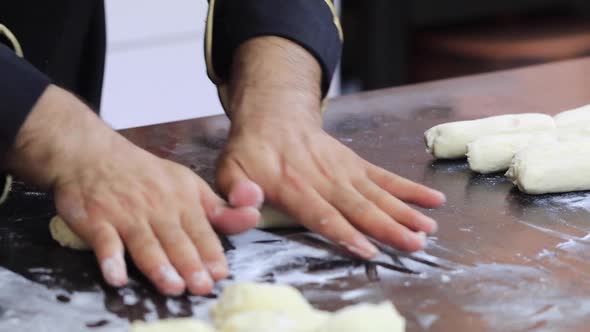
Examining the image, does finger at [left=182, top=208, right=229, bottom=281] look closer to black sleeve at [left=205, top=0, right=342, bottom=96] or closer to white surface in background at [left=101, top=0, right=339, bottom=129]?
black sleeve at [left=205, top=0, right=342, bottom=96]

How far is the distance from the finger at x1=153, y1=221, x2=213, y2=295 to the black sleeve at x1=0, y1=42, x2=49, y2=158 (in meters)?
0.23

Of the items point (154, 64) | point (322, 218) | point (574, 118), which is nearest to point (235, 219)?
point (322, 218)

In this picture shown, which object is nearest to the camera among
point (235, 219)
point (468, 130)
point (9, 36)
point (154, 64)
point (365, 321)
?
point (365, 321)

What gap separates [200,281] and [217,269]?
36 mm

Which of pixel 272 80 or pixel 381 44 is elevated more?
pixel 272 80

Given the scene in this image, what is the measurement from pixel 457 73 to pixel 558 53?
0.38 m

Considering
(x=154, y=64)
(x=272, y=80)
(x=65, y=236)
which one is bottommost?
(x=154, y=64)

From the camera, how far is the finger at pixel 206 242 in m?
1.06

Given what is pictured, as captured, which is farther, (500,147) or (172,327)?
(500,147)

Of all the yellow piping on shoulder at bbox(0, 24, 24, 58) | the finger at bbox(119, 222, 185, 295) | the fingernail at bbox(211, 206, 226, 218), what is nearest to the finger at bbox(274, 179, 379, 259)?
the fingernail at bbox(211, 206, 226, 218)

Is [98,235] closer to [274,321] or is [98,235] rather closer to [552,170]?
[274,321]

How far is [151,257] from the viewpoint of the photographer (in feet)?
3.46

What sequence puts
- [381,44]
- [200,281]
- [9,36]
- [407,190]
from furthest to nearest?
[381,44]
[9,36]
[407,190]
[200,281]

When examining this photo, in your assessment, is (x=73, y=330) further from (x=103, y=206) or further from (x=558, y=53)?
(x=558, y=53)
